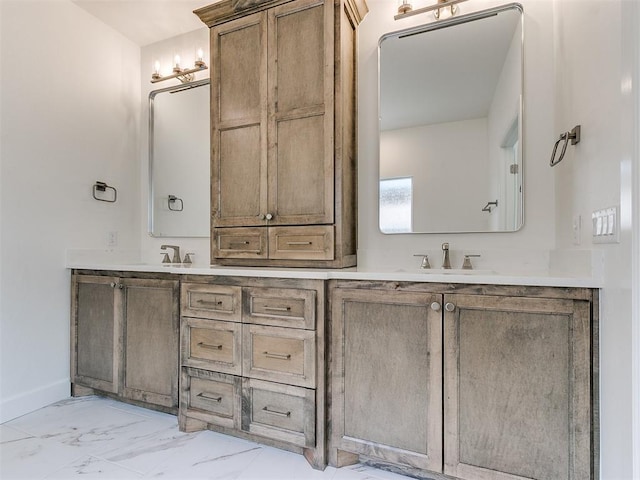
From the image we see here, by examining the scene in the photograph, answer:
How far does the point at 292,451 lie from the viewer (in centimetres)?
167

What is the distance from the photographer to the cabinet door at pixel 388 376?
4.61 feet

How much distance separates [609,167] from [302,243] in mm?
1296

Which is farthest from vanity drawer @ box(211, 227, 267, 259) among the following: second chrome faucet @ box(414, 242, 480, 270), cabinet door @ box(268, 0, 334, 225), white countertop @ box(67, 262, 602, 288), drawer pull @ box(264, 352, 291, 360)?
second chrome faucet @ box(414, 242, 480, 270)

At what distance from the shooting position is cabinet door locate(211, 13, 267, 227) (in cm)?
198

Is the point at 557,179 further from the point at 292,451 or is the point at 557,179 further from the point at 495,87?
the point at 292,451

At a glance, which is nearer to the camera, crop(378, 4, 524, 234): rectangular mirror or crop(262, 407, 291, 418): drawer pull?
crop(262, 407, 291, 418): drawer pull

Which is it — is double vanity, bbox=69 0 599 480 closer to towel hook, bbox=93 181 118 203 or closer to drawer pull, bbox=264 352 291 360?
drawer pull, bbox=264 352 291 360

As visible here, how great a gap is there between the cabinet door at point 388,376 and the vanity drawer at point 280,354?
0.12 metres

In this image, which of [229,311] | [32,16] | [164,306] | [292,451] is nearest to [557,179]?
[229,311]

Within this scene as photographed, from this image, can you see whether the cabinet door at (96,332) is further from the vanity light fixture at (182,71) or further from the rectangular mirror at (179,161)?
the vanity light fixture at (182,71)

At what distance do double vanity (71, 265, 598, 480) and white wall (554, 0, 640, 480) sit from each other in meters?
0.09

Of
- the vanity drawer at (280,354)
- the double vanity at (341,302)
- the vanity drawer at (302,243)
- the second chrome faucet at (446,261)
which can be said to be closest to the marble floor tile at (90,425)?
the double vanity at (341,302)

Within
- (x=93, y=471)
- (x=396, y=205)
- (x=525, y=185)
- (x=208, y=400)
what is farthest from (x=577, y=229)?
(x=93, y=471)

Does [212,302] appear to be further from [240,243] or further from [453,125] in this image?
[453,125]
